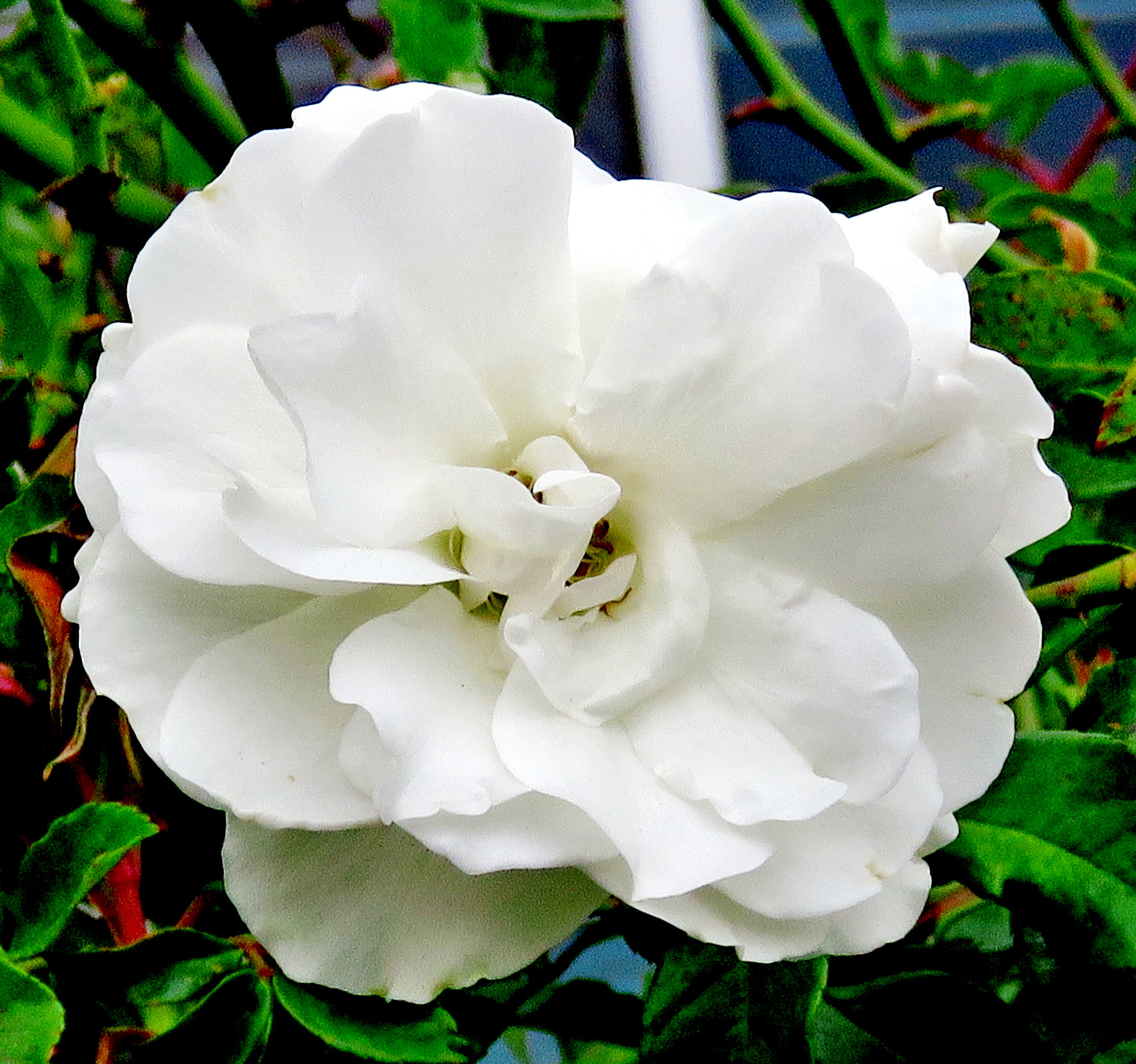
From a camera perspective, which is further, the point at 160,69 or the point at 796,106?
the point at 796,106

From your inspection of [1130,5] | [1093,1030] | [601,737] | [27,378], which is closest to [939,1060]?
[1093,1030]

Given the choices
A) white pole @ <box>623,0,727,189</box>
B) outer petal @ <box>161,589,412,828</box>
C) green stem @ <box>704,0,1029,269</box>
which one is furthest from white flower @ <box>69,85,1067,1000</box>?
white pole @ <box>623,0,727,189</box>

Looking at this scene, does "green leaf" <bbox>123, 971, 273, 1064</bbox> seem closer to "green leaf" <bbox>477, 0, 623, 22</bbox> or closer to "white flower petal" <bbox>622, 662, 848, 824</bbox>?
"white flower petal" <bbox>622, 662, 848, 824</bbox>

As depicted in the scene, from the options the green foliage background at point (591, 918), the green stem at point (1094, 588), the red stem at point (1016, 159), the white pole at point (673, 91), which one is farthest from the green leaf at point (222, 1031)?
the white pole at point (673, 91)

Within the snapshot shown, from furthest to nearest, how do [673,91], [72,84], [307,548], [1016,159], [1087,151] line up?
[673,91], [1016,159], [1087,151], [72,84], [307,548]

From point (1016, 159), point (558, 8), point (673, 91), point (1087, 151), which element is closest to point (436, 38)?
point (558, 8)

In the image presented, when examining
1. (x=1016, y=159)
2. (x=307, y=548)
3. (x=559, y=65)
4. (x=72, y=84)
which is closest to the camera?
(x=307, y=548)

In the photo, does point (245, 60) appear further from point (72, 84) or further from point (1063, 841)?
point (1063, 841)

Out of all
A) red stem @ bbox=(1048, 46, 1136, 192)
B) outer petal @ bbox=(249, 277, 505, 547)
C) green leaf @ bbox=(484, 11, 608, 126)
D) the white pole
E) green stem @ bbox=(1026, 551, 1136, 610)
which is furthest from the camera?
A: the white pole
